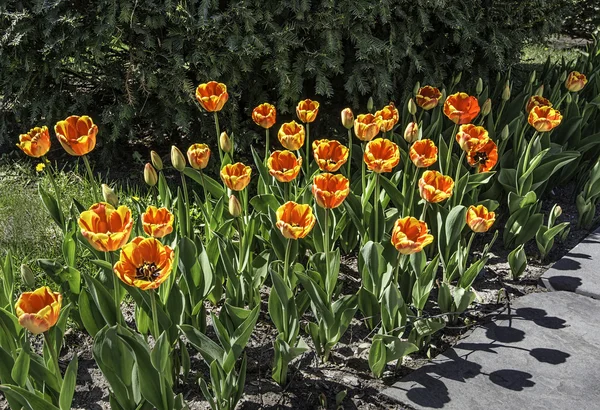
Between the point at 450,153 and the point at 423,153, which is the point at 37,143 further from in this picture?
the point at 450,153

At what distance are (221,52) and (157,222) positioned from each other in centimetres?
159

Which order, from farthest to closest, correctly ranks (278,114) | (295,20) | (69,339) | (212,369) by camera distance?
(278,114) → (295,20) → (69,339) → (212,369)

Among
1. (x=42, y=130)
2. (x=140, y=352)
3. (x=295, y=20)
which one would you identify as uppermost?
(x=295, y=20)

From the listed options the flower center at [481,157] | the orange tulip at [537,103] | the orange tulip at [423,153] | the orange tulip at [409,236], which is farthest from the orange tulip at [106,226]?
the orange tulip at [537,103]

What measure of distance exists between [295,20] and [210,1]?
1.43 feet

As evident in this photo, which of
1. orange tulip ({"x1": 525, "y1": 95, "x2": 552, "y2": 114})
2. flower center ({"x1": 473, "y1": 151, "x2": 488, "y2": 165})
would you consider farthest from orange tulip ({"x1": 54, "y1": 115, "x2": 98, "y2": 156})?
orange tulip ({"x1": 525, "y1": 95, "x2": 552, "y2": 114})

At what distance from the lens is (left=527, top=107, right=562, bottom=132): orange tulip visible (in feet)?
8.44

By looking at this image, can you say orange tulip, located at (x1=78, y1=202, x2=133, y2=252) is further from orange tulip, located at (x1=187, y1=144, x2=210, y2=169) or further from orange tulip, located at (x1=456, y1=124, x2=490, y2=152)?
orange tulip, located at (x1=456, y1=124, x2=490, y2=152)

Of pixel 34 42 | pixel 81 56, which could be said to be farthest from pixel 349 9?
pixel 34 42

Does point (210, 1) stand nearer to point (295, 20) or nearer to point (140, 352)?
point (295, 20)

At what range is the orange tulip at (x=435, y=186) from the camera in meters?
2.05

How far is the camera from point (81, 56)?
11.0ft

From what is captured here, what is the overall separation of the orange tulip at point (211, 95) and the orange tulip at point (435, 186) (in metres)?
0.79

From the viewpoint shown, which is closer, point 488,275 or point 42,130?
point 42,130
